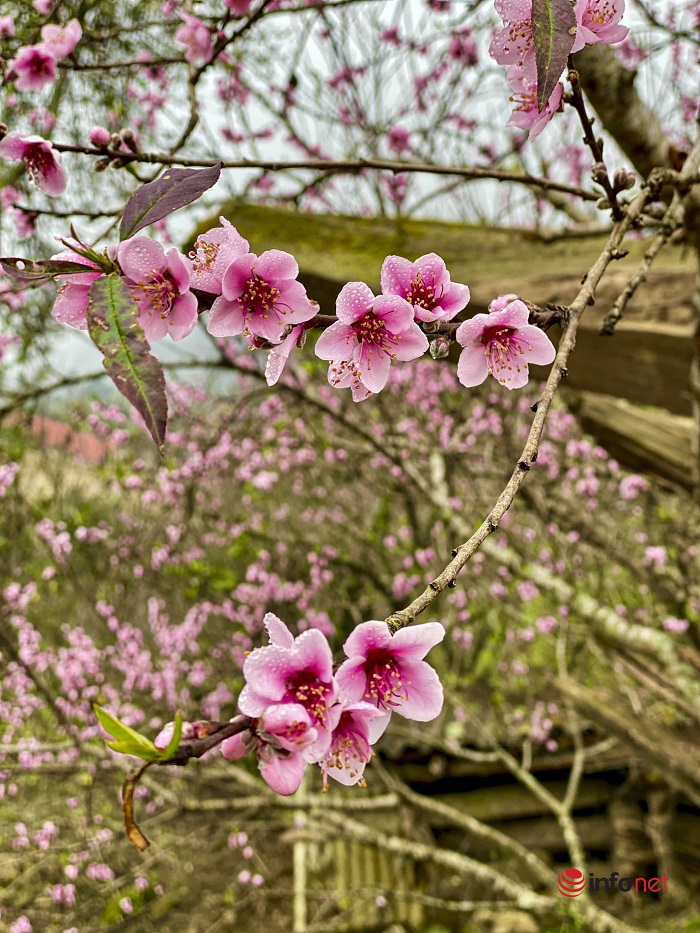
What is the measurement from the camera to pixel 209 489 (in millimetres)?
6926

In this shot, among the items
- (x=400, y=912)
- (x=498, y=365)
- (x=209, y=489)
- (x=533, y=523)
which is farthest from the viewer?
(x=209, y=489)

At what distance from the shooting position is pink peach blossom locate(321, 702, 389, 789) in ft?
1.86

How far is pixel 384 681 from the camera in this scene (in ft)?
A: 1.99

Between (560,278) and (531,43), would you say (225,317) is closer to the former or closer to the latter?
(531,43)

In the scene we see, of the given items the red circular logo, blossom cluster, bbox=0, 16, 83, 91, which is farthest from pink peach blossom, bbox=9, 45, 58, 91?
the red circular logo

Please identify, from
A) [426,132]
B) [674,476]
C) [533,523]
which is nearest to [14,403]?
[674,476]

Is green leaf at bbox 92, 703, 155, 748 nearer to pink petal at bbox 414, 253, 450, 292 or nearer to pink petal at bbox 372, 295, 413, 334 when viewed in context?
pink petal at bbox 372, 295, 413, 334

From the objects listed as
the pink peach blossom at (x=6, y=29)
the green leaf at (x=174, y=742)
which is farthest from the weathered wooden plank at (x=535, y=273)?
the green leaf at (x=174, y=742)

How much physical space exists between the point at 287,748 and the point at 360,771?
0.19 metres

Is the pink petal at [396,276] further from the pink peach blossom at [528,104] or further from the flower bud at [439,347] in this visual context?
the pink peach blossom at [528,104]

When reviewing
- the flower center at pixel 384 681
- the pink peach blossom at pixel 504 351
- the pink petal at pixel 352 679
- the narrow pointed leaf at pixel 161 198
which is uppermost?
the narrow pointed leaf at pixel 161 198

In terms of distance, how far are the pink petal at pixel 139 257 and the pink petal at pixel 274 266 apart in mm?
112

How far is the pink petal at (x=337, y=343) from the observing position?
74cm

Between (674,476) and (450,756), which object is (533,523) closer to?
(450,756)
